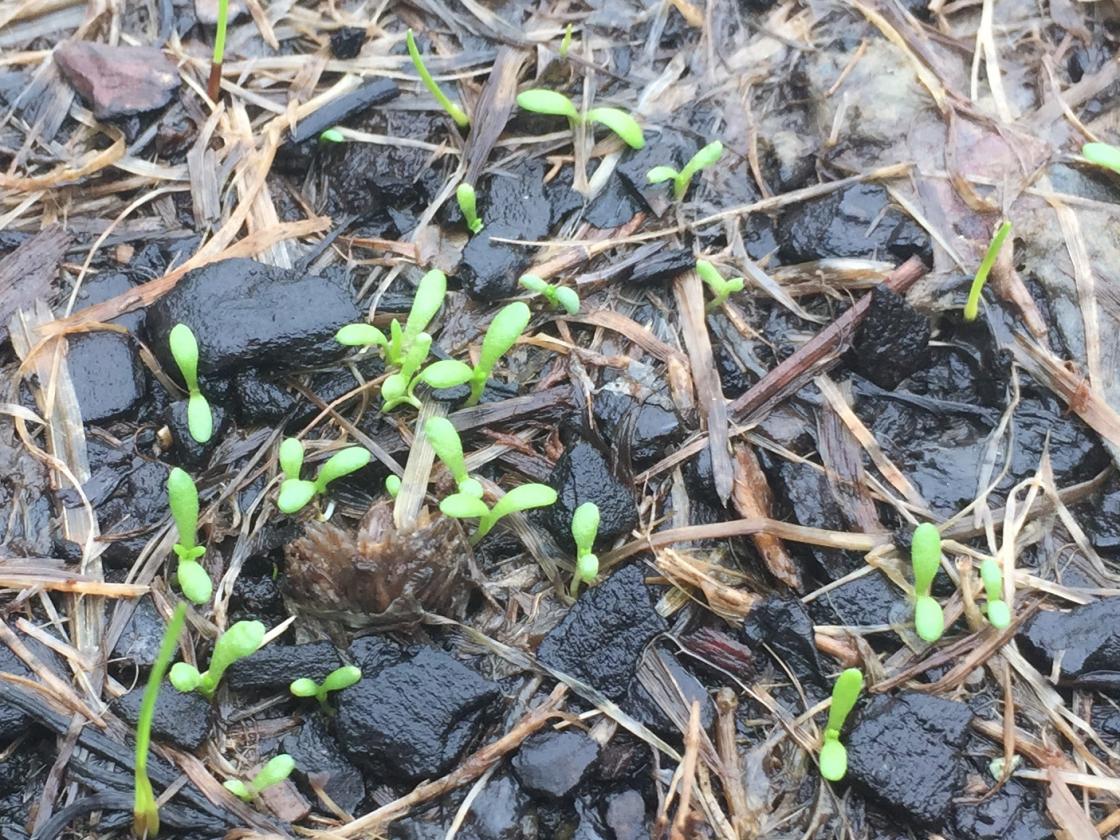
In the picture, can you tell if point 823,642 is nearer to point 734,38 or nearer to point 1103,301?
point 1103,301

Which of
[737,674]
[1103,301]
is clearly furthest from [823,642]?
[1103,301]

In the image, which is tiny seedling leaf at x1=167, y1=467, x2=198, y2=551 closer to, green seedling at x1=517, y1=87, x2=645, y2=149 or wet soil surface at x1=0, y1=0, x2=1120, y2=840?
wet soil surface at x1=0, y1=0, x2=1120, y2=840

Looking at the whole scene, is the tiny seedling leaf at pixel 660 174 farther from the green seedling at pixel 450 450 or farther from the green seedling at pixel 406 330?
the green seedling at pixel 450 450

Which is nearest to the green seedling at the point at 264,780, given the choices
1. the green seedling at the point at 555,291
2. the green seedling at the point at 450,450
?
the green seedling at the point at 450,450

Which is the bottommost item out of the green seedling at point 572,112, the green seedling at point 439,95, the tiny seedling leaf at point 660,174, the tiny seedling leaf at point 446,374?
the tiny seedling leaf at point 446,374

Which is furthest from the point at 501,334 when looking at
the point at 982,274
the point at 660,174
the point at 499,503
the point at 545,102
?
the point at 982,274

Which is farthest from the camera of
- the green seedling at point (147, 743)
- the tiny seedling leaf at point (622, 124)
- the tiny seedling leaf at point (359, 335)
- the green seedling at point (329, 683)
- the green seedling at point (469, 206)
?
the tiny seedling leaf at point (622, 124)

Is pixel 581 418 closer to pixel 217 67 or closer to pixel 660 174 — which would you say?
pixel 660 174
